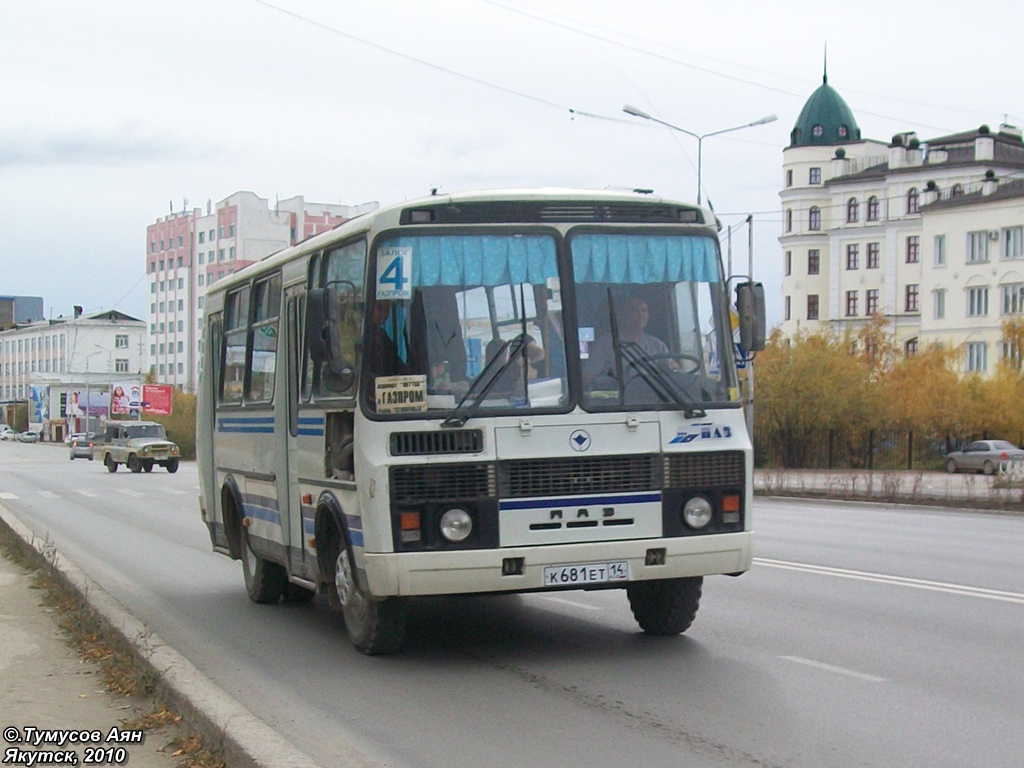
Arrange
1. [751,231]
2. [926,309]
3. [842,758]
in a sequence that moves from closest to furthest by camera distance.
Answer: [842,758]
[751,231]
[926,309]

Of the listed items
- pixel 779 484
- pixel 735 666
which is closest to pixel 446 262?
pixel 735 666

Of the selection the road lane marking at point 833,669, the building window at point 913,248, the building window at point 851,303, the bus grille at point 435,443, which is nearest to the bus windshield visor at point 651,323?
the bus grille at point 435,443

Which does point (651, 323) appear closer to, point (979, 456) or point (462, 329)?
point (462, 329)

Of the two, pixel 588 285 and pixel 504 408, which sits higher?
pixel 588 285

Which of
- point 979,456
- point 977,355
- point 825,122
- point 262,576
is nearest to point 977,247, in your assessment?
point 977,355

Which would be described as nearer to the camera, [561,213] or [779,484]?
[561,213]

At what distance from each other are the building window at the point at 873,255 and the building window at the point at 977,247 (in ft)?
57.4

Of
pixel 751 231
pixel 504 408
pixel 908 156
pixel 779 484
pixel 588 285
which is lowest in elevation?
pixel 779 484

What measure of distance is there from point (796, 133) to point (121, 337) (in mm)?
88769

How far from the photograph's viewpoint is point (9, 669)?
9.23 meters

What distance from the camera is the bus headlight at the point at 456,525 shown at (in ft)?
29.4

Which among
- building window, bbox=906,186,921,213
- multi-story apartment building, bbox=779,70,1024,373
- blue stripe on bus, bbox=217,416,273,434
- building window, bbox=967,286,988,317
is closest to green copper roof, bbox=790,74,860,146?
multi-story apartment building, bbox=779,70,1024,373

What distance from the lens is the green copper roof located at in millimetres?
115000

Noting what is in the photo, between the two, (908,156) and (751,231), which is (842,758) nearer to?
(751,231)
